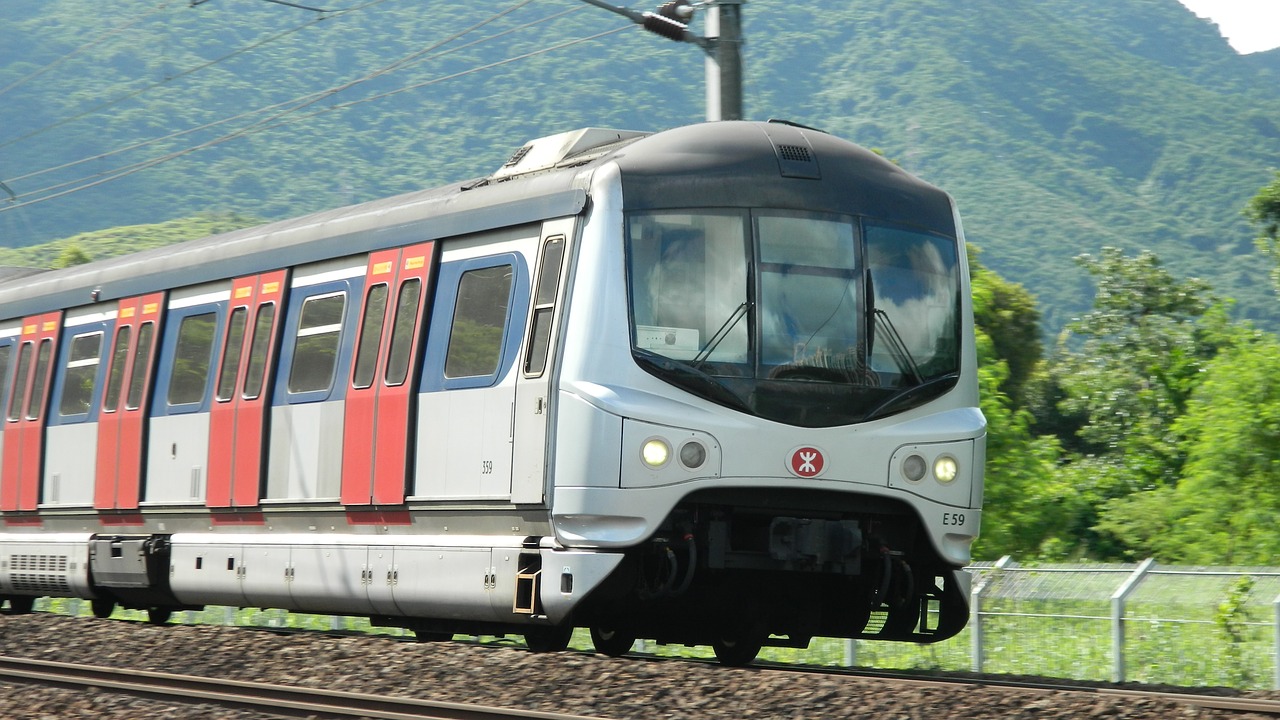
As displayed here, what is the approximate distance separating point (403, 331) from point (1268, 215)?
108ft

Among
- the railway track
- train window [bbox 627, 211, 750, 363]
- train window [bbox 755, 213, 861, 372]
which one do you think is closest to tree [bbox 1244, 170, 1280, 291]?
train window [bbox 755, 213, 861, 372]

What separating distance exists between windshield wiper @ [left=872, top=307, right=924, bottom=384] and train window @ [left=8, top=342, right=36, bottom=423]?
9895 mm

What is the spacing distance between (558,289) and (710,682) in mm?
2473

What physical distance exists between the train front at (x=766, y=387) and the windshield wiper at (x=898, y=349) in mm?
12

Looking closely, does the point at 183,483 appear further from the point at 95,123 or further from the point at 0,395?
the point at 95,123

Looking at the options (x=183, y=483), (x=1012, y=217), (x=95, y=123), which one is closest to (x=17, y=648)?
(x=183, y=483)

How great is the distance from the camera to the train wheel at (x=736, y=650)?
1073cm

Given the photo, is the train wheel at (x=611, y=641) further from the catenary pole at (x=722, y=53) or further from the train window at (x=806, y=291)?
the catenary pole at (x=722, y=53)

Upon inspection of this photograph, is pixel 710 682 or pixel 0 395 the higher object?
pixel 0 395

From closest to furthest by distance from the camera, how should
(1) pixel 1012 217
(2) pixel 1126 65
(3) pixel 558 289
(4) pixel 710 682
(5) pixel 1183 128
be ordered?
(4) pixel 710 682, (3) pixel 558 289, (1) pixel 1012 217, (5) pixel 1183 128, (2) pixel 1126 65

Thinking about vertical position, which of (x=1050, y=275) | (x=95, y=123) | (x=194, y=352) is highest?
(x=95, y=123)

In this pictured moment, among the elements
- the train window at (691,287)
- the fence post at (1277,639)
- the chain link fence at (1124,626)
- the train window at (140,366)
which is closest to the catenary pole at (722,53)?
the chain link fence at (1124,626)

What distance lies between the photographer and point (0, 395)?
17.1 metres

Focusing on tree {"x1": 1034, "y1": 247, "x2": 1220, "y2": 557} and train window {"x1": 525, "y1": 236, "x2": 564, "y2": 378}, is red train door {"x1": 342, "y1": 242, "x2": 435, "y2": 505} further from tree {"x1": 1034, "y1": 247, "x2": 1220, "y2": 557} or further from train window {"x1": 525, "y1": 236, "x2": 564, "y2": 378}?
tree {"x1": 1034, "y1": 247, "x2": 1220, "y2": 557}
